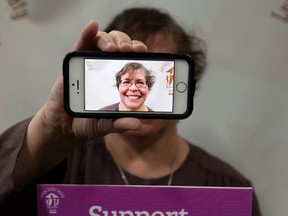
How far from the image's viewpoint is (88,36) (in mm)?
494

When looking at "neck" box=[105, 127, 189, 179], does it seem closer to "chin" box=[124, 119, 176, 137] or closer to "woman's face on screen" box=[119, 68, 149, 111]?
"chin" box=[124, 119, 176, 137]

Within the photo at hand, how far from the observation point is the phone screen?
48 centimetres

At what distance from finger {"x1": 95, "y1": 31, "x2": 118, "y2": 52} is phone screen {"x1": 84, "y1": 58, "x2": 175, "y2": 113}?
1 cm

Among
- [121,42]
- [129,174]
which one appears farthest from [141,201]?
[121,42]

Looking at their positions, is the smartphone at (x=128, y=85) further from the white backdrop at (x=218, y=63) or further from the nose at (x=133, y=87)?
the white backdrop at (x=218, y=63)

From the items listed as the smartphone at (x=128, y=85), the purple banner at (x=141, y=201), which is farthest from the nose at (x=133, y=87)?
the purple banner at (x=141, y=201)

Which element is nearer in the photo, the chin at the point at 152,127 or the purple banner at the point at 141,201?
the purple banner at the point at 141,201

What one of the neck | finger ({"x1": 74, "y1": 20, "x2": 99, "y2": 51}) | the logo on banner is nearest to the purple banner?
the logo on banner

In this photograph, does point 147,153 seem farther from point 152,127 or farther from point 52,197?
point 52,197

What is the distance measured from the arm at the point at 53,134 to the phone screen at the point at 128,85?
31 millimetres

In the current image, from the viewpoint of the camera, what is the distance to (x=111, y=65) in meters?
0.49

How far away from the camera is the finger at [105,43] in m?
0.48

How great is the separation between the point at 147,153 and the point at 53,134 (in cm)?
21

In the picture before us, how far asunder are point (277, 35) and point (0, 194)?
1.68 feet
